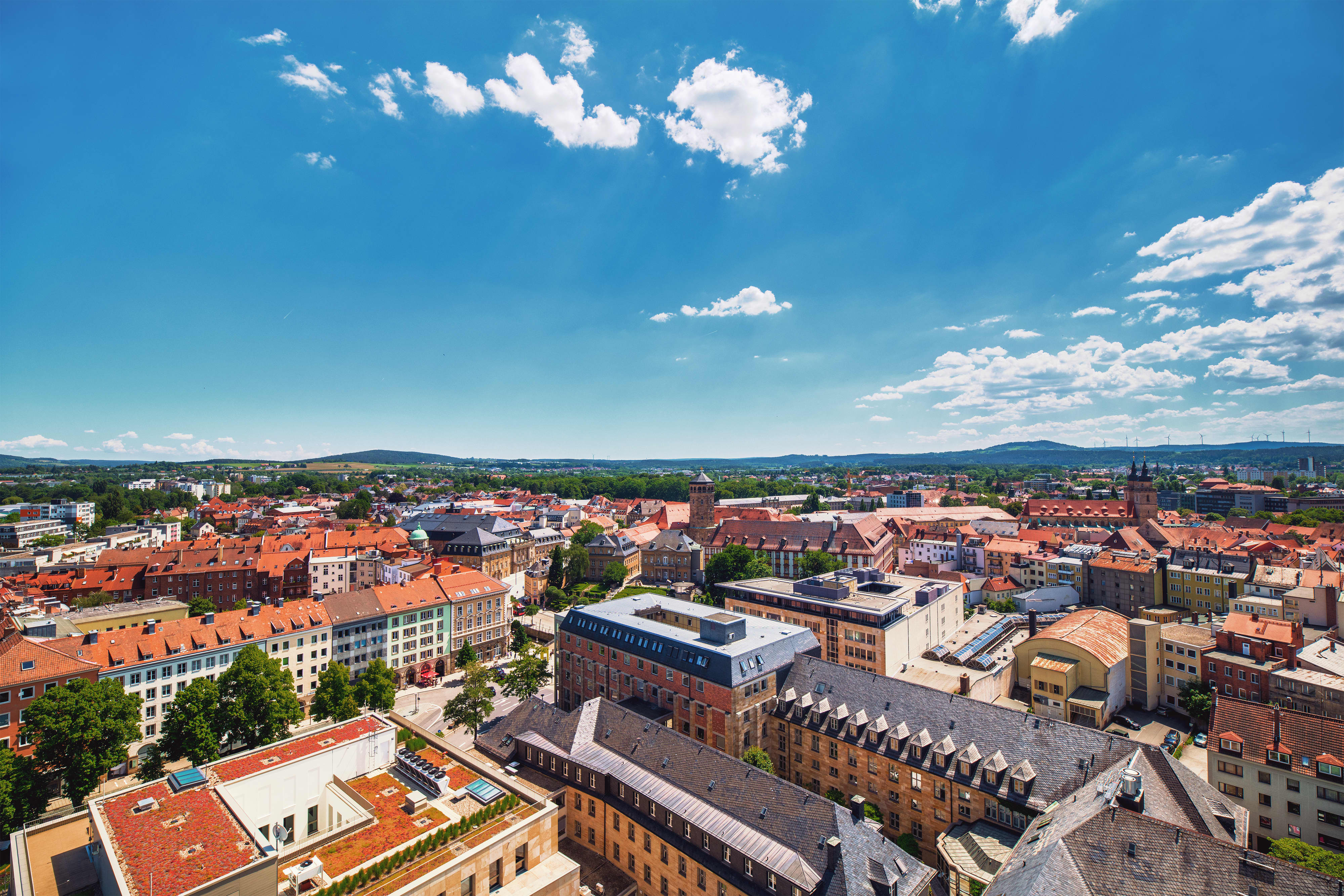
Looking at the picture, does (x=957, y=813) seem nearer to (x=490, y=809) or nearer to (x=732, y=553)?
(x=490, y=809)

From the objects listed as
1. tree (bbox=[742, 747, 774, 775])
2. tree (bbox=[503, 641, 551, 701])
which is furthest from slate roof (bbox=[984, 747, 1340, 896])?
tree (bbox=[503, 641, 551, 701])

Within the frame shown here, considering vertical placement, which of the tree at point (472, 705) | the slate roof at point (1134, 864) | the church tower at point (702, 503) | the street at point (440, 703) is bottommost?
the street at point (440, 703)

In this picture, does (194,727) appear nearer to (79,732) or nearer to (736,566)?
(79,732)

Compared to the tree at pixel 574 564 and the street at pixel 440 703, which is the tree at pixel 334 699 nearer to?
the street at pixel 440 703

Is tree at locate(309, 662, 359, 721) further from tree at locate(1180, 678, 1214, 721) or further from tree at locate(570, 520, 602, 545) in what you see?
tree at locate(1180, 678, 1214, 721)

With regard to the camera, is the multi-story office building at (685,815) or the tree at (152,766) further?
the tree at (152,766)

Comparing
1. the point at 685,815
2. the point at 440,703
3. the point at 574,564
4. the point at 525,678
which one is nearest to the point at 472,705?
the point at 525,678

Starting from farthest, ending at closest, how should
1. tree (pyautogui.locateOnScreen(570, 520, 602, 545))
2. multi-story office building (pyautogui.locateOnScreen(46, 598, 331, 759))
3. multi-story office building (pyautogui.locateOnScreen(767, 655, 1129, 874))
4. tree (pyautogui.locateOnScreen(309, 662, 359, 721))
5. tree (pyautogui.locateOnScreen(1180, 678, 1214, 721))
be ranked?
tree (pyautogui.locateOnScreen(570, 520, 602, 545)), tree (pyautogui.locateOnScreen(1180, 678, 1214, 721)), tree (pyautogui.locateOnScreen(309, 662, 359, 721)), multi-story office building (pyautogui.locateOnScreen(46, 598, 331, 759)), multi-story office building (pyautogui.locateOnScreen(767, 655, 1129, 874))

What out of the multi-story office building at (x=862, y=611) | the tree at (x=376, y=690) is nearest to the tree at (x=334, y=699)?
the tree at (x=376, y=690)
